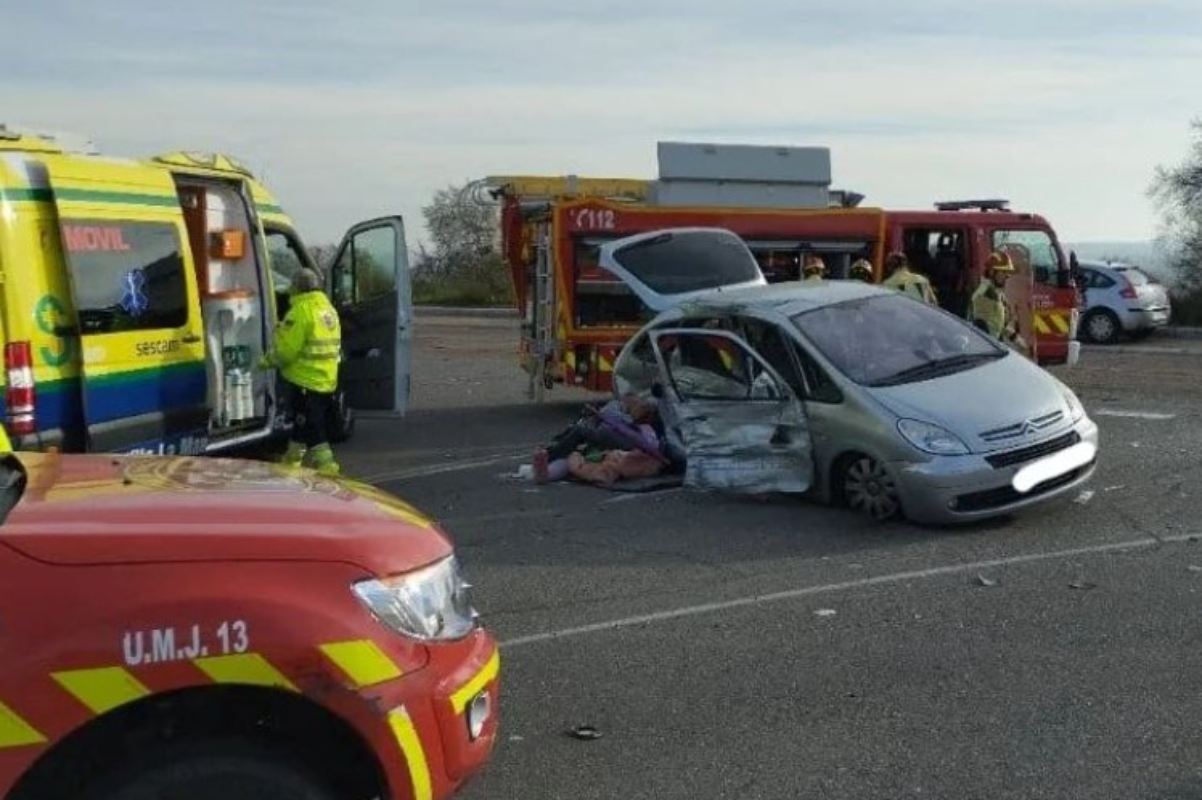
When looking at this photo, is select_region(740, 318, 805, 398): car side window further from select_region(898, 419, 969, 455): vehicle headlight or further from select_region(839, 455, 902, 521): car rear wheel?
select_region(898, 419, 969, 455): vehicle headlight

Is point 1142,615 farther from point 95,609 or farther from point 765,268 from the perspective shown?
point 765,268

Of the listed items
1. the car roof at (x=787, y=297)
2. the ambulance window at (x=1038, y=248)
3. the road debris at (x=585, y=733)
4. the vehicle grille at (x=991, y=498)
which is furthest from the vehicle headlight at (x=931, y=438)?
the ambulance window at (x=1038, y=248)

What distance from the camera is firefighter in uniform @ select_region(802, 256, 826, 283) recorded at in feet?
47.3

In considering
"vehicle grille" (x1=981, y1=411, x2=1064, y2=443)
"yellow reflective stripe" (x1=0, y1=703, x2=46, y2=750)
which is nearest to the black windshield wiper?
"vehicle grille" (x1=981, y1=411, x2=1064, y2=443)

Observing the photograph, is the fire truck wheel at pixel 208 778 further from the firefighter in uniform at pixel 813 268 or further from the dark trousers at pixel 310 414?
the firefighter in uniform at pixel 813 268

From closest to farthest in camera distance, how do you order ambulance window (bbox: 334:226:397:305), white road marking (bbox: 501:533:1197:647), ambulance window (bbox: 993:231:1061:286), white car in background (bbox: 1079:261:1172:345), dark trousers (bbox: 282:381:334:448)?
white road marking (bbox: 501:533:1197:647), dark trousers (bbox: 282:381:334:448), ambulance window (bbox: 334:226:397:305), ambulance window (bbox: 993:231:1061:286), white car in background (bbox: 1079:261:1172:345)

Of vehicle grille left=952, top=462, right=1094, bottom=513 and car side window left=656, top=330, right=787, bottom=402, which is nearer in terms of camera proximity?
vehicle grille left=952, top=462, right=1094, bottom=513

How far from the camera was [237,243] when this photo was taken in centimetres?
1055

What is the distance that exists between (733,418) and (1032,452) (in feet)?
7.03

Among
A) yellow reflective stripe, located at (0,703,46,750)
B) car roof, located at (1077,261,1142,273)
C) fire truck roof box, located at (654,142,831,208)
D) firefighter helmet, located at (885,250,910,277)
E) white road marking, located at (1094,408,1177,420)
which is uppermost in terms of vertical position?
fire truck roof box, located at (654,142,831,208)

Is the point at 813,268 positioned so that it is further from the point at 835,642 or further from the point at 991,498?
the point at 835,642

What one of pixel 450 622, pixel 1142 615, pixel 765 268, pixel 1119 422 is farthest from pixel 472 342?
pixel 450 622

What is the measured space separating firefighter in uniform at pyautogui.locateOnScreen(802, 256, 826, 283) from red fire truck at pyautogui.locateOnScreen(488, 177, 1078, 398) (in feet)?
0.31

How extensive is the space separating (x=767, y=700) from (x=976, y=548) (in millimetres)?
2903
